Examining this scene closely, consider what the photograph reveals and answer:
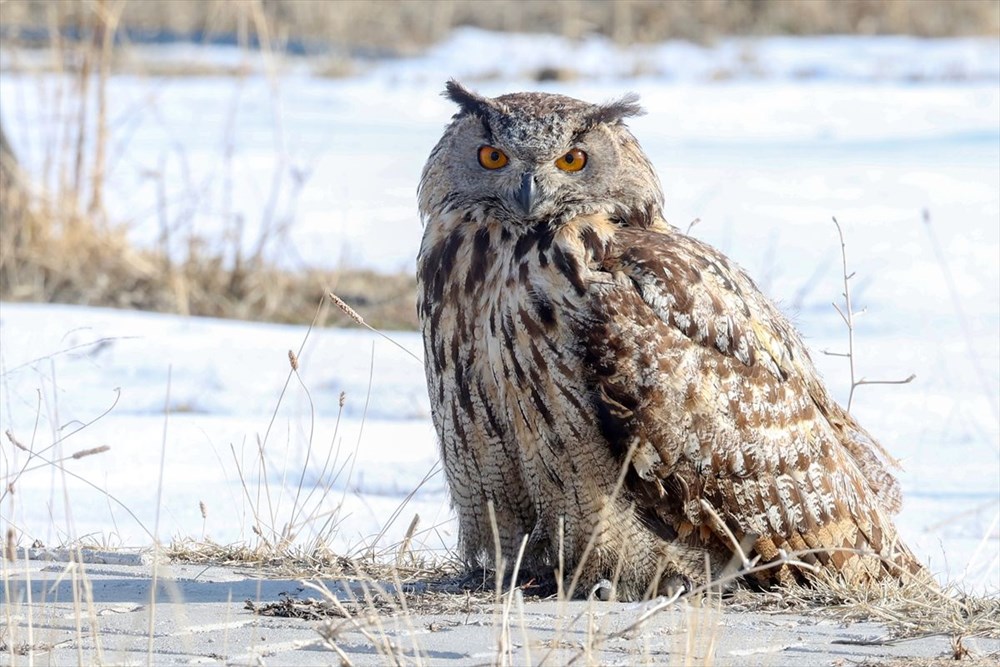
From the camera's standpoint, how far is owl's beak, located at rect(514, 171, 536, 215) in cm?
383

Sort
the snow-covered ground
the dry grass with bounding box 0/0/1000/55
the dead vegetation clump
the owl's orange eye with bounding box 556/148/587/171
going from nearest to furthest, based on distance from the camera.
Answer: the dead vegetation clump < the owl's orange eye with bounding box 556/148/587/171 < the snow-covered ground < the dry grass with bounding box 0/0/1000/55

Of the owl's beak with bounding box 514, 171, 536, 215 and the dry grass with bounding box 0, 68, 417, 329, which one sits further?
the dry grass with bounding box 0, 68, 417, 329

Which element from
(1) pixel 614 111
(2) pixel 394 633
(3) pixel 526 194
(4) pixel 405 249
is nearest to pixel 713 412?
(3) pixel 526 194

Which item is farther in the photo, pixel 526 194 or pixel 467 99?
pixel 467 99

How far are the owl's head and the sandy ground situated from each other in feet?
3.40

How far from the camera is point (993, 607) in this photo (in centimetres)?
350

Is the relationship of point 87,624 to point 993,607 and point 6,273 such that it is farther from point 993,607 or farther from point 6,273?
point 6,273

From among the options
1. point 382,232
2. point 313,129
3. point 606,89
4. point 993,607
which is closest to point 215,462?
point 993,607

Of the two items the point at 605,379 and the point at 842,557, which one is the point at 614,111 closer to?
the point at 605,379

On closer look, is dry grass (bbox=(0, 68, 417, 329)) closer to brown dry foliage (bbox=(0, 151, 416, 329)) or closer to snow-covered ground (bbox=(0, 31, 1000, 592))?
brown dry foliage (bbox=(0, 151, 416, 329))

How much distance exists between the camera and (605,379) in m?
3.62

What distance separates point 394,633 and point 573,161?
1402 mm

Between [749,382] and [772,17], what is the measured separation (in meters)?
16.3

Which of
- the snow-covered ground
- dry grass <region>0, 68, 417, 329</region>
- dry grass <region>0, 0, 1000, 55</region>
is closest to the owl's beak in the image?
the snow-covered ground
